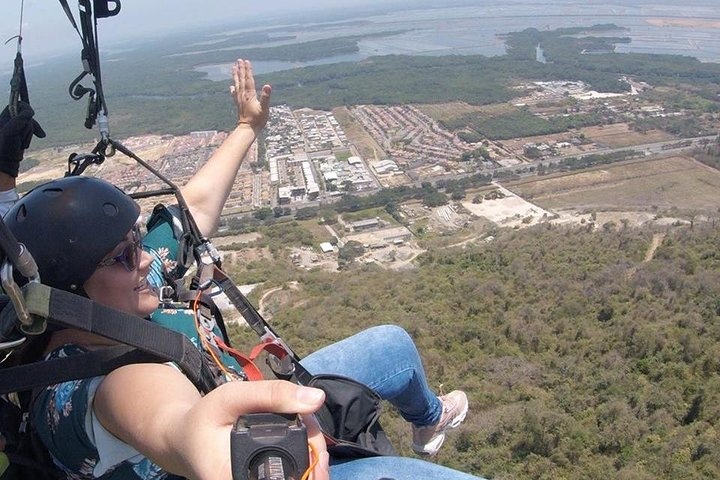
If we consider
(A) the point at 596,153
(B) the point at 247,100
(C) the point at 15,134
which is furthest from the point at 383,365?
(A) the point at 596,153

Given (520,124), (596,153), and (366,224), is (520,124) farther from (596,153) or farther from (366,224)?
(366,224)

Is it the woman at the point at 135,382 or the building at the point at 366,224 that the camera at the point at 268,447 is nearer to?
the woman at the point at 135,382

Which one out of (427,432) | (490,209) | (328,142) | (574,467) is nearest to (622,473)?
(574,467)

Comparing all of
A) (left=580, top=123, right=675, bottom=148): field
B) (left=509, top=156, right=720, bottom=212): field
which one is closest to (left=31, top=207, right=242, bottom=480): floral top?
(left=509, top=156, right=720, bottom=212): field

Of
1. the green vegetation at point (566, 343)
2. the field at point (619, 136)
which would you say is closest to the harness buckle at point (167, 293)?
the green vegetation at point (566, 343)

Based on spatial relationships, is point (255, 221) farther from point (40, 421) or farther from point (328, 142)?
point (40, 421)

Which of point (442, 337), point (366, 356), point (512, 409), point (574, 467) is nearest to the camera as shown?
point (366, 356)
